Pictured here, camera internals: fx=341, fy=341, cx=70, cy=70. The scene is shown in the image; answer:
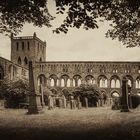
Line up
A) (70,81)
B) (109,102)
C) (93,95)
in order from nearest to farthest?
(93,95) → (109,102) → (70,81)

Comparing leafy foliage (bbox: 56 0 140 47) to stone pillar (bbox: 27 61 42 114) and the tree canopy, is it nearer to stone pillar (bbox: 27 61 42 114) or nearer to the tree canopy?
the tree canopy

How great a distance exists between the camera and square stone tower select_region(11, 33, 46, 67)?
63656 millimetres

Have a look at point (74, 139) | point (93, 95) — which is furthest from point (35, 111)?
point (93, 95)

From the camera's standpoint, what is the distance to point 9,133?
32.2ft

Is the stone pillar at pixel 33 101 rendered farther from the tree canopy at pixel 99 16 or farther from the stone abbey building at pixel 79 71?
the stone abbey building at pixel 79 71

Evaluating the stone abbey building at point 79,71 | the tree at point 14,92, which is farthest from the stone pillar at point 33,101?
the stone abbey building at point 79,71

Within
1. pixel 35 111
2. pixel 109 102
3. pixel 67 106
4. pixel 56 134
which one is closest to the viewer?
pixel 56 134

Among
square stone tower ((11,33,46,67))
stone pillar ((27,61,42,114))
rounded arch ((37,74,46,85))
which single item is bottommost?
stone pillar ((27,61,42,114))

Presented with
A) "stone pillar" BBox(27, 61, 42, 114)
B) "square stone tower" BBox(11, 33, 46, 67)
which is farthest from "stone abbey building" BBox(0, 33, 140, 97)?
"stone pillar" BBox(27, 61, 42, 114)

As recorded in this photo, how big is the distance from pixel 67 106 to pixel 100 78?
110 feet

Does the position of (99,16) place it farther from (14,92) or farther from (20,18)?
(14,92)

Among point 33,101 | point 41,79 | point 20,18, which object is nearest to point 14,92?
point 33,101

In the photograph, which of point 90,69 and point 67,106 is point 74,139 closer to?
point 67,106

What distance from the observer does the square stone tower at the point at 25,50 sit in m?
63.7
